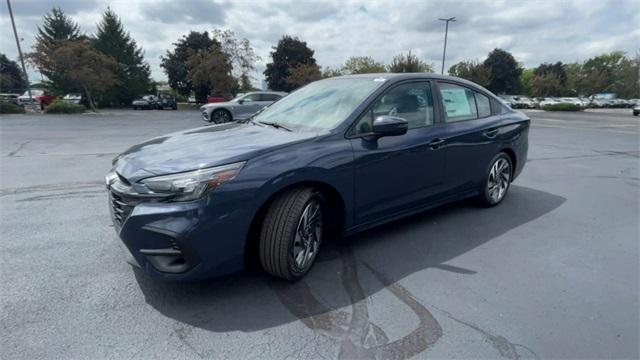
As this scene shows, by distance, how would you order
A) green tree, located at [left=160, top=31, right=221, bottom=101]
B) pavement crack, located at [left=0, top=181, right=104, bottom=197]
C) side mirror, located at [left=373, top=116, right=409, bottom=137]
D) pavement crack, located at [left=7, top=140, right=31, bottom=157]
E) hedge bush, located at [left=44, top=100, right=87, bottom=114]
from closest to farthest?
side mirror, located at [left=373, top=116, right=409, bottom=137] < pavement crack, located at [left=0, top=181, right=104, bottom=197] < pavement crack, located at [left=7, top=140, right=31, bottom=157] < hedge bush, located at [left=44, top=100, right=87, bottom=114] < green tree, located at [left=160, top=31, right=221, bottom=101]

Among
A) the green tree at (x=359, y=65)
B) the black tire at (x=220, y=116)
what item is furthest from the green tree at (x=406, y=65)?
the black tire at (x=220, y=116)

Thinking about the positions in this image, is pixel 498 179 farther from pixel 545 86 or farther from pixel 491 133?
pixel 545 86

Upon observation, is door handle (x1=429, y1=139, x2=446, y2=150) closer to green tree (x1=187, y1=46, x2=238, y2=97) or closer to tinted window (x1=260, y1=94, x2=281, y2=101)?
tinted window (x1=260, y1=94, x2=281, y2=101)

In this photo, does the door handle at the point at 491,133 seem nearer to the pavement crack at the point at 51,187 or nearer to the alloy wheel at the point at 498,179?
the alloy wheel at the point at 498,179

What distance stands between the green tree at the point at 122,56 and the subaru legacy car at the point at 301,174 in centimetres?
4171

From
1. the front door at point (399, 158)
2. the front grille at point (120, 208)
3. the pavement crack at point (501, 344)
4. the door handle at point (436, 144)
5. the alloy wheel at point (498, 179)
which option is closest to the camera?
the pavement crack at point (501, 344)

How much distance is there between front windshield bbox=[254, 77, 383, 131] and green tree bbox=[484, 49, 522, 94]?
76326 millimetres

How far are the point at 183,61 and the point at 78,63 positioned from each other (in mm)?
22303

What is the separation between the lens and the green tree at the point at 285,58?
2087 inches

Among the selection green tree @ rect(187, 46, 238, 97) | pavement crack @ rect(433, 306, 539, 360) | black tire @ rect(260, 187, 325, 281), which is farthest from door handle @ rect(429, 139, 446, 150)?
green tree @ rect(187, 46, 238, 97)

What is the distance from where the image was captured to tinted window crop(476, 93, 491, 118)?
4.44 metres

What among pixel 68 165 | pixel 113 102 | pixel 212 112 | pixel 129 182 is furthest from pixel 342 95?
pixel 113 102

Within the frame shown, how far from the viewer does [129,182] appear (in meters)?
2.50

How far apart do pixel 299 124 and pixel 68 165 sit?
5.74m
